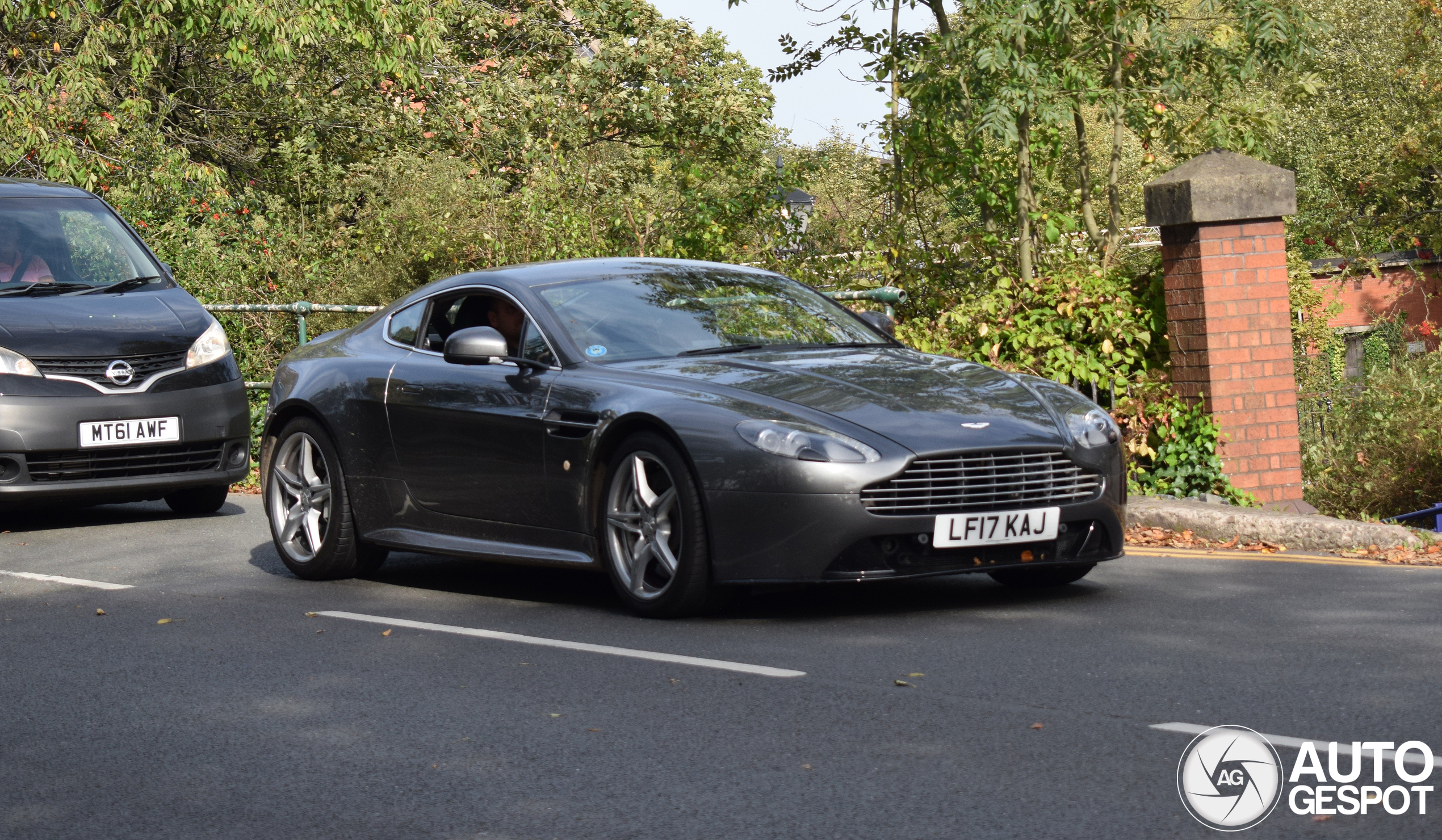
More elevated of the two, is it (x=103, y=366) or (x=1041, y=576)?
(x=103, y=366)

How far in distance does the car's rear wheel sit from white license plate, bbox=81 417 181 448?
6.14ft

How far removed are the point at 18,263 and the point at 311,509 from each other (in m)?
3.72

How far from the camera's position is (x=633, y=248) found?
14.2 meters

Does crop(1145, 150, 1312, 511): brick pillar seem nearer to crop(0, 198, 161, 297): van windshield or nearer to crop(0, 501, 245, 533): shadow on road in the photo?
crop(0, 501, 245, 533): shadow on road

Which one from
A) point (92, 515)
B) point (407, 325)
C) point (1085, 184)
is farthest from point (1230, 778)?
point (92, 515)

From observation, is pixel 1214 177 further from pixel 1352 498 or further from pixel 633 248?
pixel 633 248

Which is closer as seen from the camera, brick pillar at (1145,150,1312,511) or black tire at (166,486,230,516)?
brick pillar at (1145,150,1312,511)

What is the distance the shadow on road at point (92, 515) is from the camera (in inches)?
439

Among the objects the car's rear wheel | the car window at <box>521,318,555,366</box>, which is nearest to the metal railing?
the car's rear wheel

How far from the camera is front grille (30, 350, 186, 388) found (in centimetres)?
1020

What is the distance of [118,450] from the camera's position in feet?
34.0

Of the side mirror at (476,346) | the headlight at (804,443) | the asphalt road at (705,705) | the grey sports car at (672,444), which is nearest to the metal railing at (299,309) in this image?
the grey sports car at (672,444)

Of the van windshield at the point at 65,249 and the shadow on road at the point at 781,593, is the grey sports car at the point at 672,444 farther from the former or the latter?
the van windshield at the point at 65,249

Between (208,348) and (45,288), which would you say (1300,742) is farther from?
(45,288)
